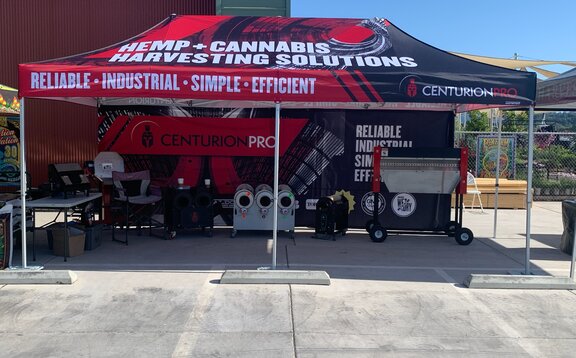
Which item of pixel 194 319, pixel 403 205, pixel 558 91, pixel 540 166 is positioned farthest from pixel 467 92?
pixel 540 166

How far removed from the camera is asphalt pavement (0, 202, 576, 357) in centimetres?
450

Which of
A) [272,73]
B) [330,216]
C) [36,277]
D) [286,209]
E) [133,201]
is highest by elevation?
[272,73]

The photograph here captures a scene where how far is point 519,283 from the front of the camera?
6312mm

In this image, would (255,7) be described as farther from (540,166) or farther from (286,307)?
(540,166)

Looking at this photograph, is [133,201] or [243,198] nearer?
[133,201]

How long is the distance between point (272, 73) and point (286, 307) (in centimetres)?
279

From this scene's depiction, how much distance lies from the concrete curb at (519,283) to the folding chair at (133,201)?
5286 millimetres

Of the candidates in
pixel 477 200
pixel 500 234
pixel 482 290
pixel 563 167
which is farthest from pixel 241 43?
pixel 563 167

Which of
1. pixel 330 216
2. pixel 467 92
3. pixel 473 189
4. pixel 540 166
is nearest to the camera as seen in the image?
pixel 467 92

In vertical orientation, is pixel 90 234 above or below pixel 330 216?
below

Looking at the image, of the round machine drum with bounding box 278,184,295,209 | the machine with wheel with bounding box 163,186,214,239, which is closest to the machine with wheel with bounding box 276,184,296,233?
the round machine drum with bounding box 278,184,295,209

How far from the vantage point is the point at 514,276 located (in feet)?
20.9

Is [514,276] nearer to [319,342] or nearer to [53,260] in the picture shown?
[319,342]

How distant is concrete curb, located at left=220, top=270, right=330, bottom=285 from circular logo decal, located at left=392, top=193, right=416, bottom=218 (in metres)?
3.51
